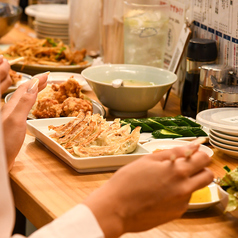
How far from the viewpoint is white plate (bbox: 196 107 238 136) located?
4.22ft

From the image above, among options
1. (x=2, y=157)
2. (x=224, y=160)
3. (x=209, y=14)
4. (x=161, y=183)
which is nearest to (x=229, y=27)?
(x=209, y=14)

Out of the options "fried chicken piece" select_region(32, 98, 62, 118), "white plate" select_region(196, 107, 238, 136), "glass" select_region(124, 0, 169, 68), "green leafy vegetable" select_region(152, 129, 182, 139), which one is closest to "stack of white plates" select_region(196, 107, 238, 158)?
"white plate" select_region(196, 107, 238, 136)

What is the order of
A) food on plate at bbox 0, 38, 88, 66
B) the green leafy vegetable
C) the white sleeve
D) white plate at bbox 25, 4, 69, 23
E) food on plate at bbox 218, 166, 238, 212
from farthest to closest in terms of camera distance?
white plate at bbox 25, 4, 69, 23 < food on plate at bbox 0, 38, 88, 66 < the green leafy vegetable < food on plate at bbox 218, 166, 238, 212 < the white sleeve

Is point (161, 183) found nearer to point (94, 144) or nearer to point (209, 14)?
point (94, 144)

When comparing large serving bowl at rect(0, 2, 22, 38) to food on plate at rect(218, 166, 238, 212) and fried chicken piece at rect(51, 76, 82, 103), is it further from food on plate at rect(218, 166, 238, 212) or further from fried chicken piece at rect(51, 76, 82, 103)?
food on plate at rect(218, 166, 238, 212)

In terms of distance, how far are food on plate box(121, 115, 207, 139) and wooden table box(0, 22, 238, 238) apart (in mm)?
114

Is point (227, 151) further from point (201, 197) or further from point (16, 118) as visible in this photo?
point (16, 118)

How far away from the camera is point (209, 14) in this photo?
1.82 m

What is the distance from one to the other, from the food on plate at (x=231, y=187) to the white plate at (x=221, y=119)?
302 millimetres

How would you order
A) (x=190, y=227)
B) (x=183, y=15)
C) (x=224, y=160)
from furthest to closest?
(x=183, y=15) → (x=224, y=160) → (x=190, y=227)

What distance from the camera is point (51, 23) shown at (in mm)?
3340

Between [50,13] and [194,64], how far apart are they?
1.99 meters

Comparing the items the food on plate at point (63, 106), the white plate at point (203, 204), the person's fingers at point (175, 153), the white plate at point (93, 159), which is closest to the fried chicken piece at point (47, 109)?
the food on plate at point (63, 106)

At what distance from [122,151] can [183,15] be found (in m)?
1.10
